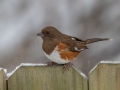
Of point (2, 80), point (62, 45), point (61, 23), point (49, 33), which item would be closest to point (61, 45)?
point (62, 45)

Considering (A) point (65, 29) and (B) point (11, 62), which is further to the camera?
(A) point (65, 29)

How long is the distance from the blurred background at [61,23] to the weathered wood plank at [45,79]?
2736 millimetres

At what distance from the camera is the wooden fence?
2.74 m

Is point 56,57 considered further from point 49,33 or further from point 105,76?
point 105,76

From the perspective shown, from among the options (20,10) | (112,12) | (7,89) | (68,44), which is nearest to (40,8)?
(20,10)

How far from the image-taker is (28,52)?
5.62 meters

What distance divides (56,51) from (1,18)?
3284 mm

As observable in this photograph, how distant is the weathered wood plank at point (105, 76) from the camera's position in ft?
8.92

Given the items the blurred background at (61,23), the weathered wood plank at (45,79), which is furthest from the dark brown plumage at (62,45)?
the blurred background at (61,23)

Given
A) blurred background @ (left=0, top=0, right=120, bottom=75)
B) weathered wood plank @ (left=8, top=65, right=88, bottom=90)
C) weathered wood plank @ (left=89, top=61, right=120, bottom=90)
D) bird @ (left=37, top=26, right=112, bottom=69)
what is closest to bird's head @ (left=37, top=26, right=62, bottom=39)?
bird @ (left=37, top=26, right=112, bottom=69)

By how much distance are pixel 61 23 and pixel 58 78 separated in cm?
349

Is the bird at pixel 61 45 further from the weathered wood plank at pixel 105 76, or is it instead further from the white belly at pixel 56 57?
the weathered wood plank at pixel 105 76

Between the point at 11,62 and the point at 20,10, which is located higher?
the point at 20,10

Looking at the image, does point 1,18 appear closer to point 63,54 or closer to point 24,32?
point 24,32
